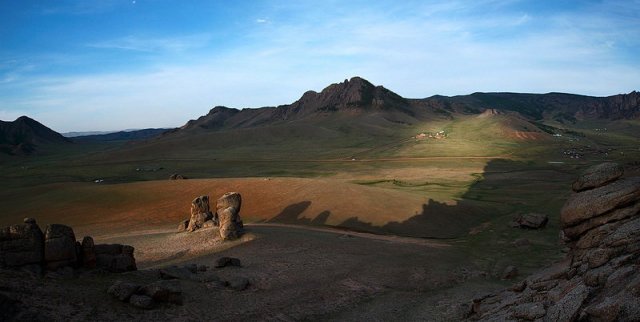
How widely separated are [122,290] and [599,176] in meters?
26.9

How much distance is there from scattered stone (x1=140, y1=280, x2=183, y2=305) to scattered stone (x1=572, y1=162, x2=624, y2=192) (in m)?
24.0

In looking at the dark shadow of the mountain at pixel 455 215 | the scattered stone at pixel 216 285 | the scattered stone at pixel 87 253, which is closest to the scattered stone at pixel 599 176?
the dark shadow of the mountain at pixel 455 215

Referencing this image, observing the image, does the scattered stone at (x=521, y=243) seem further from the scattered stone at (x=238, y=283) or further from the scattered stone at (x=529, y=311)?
the scattered stone at (x=238, y=283)

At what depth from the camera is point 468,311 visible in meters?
24.6

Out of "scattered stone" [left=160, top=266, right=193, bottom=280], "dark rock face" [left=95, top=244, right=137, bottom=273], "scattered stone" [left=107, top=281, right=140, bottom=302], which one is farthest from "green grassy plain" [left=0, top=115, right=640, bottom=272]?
"scattered stone" [left=107, top=281, right=140, bottom=302]

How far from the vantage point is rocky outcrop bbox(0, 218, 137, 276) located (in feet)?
78.1

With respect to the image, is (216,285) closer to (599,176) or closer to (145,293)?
(145,293)

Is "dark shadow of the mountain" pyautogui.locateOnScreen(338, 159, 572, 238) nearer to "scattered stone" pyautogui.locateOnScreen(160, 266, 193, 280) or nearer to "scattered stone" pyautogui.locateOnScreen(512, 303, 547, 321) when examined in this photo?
"scattered stone" pyautogui.locateOnScreen(160, 266, 193, 280)

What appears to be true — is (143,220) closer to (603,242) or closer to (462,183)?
(603,242)

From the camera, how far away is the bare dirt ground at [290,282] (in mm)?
22547

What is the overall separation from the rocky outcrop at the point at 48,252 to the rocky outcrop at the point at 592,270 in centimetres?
2081

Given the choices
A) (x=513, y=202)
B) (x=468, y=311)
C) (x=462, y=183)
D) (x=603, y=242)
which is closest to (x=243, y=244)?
(x=468, y=311)

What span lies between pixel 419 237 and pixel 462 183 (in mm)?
42632

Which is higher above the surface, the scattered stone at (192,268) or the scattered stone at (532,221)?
the scattered stone at (192,268)
